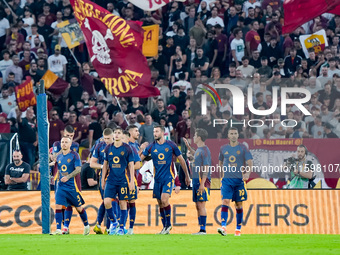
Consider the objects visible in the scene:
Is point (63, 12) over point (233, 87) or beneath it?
over

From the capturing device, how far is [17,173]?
19.8 m

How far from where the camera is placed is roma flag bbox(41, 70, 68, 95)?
2483 cm

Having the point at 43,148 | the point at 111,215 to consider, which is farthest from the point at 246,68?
the point at 111,215

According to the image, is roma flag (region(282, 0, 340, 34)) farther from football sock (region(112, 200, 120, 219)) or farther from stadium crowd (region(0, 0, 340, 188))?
football sock (region(112, 200, 120, 219))

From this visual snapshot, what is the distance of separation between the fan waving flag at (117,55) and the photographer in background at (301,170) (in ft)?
12.8

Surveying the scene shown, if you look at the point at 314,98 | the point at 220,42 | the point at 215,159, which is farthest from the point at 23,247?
the point at 220,42

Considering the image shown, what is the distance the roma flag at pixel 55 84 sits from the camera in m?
24.8

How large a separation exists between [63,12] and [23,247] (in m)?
16.0

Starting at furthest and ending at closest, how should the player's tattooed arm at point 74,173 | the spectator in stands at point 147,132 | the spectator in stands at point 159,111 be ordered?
the spectator in stands at point 159,111 → the spectator in stands at point 147,132 → the player's tattooed arm at point 74,173

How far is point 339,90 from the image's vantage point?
2109 cm

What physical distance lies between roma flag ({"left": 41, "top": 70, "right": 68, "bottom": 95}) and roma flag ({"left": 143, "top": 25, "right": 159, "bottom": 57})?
8.50 feet

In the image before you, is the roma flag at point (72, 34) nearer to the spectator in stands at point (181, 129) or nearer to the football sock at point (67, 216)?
the spectator in stands at point (181, 129)

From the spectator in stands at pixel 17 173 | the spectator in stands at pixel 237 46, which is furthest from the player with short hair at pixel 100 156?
the spectator in stands at pixel 237 46

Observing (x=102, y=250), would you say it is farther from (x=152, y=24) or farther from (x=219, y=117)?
(x=152, y=24)
